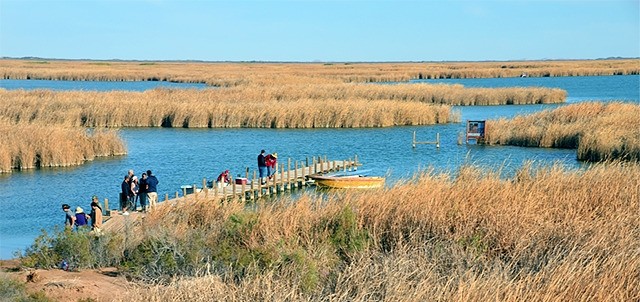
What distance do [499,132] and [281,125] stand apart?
40.1 ft

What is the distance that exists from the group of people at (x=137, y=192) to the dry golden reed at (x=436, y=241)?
3.46 m

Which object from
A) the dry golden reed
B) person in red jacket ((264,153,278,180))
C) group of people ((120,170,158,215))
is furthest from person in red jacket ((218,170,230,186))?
the dry golden reed

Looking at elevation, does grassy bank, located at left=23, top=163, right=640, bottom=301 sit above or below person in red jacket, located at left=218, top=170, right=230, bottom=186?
above

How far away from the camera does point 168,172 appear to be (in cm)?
2969

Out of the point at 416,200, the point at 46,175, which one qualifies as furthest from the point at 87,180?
the point at 416,200

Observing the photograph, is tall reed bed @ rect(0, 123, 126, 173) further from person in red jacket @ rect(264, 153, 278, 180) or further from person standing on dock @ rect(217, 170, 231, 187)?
person standing on dock @ rect(217, 170, 231, 187)

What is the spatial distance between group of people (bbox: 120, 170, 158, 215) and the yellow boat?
20.6ft

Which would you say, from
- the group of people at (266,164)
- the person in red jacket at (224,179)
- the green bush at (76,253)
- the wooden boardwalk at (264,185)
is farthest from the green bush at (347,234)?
the group of people at (266,164)

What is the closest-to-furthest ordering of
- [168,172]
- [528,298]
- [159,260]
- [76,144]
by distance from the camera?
[528,298], [159,260], [168,172], [76,144]

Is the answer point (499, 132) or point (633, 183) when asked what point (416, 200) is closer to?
point (633, 183)

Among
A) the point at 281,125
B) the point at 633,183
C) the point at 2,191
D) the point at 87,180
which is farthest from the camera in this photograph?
the point at 281,125

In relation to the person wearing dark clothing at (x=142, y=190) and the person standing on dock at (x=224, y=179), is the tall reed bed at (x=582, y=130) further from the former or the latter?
the person wearing dark clothing at (x=142, y=190)

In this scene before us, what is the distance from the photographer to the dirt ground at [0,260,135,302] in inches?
431

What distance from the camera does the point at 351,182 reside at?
2509 centimetres
